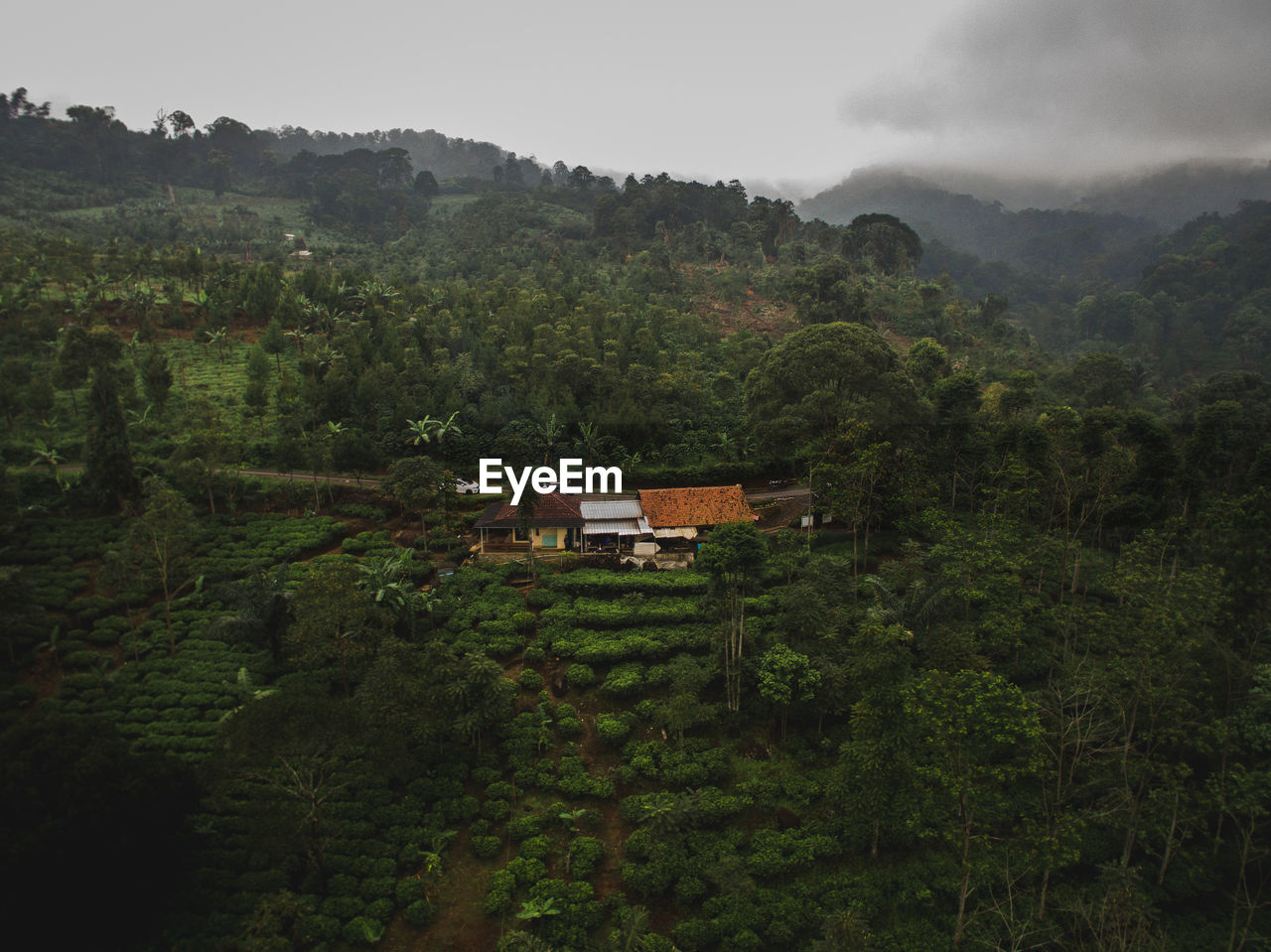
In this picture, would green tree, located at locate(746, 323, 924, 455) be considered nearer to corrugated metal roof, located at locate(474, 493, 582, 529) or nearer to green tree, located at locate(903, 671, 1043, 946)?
corrugated metal roof, located at locate(474, 493, 582, 529)

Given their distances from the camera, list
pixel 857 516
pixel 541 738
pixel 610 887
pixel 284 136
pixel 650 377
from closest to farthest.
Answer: pixel 610 887 < pixel 541 738 < pixel 857 516 < pixel 650 377 < pixel 284 136

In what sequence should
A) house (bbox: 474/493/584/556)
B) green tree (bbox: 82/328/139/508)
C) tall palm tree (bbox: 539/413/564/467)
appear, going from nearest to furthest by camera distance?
green tree (bbox: 82/328/139/508)
house (bbox: 474/493/584/556)
tall palm tree (bbox: 539/413/564/467)

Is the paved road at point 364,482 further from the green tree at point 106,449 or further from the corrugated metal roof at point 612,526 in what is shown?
the green tree at point 106,449

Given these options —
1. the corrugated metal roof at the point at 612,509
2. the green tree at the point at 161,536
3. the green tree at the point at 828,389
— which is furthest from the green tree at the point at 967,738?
the green tree at the point at 161,536

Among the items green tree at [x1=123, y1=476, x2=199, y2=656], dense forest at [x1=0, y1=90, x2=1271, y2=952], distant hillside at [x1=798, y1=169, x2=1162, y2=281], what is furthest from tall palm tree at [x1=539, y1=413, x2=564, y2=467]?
distant hillside at [x1=798, y1=169, x2=1162, y2=281]

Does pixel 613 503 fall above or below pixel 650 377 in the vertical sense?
below

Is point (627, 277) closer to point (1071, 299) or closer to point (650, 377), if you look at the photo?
point (650, 377)

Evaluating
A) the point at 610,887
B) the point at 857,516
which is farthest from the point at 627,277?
the point at 610,887
